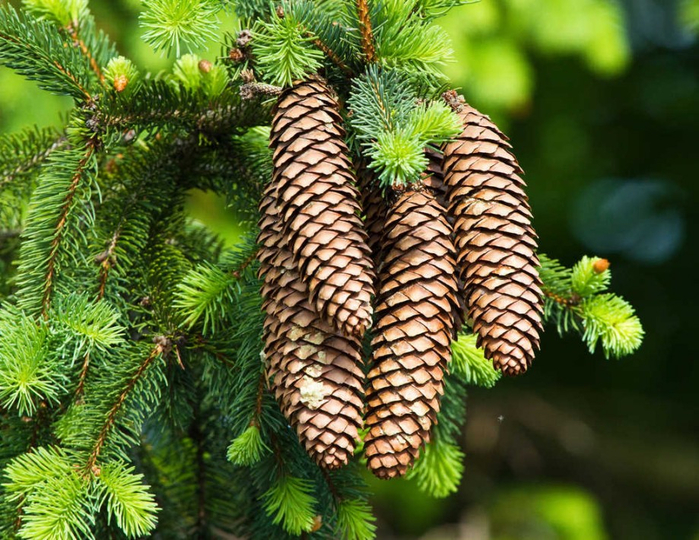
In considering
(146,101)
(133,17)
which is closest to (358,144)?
(146,101)

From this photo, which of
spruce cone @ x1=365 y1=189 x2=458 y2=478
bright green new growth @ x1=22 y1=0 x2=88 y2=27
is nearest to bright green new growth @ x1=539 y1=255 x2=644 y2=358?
spruce cone @ x1=365 y1=189 x2=458 y2=478

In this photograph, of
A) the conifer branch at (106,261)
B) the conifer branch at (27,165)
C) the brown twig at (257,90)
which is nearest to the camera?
the brown twig at (257,90)

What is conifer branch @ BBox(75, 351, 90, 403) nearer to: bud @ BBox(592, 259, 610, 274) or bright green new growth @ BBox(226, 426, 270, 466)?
bright green new growth @ BBox(226, 426, 270, 466)

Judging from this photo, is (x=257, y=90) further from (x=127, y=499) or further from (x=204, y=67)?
(x=127, y=499)

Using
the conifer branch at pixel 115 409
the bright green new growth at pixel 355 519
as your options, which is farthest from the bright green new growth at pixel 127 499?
the bright green new growth at pixel 355 519

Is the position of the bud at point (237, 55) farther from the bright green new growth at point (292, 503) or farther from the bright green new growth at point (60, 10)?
the bright green new growth at point (292, 503)

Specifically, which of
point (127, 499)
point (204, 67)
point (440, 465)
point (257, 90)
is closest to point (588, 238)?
point (440, 465)
